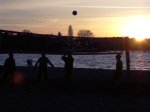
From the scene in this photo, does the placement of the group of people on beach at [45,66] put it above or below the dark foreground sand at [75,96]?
above

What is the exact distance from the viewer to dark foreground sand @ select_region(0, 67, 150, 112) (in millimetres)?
19141

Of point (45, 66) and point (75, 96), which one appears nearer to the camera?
point (75, 96)

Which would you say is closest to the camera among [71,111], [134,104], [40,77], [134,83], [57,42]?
[71,111]

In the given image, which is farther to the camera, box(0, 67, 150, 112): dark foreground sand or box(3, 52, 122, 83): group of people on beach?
box(3, 52, 122, 83): group of people on beach

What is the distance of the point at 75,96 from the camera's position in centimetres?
2216

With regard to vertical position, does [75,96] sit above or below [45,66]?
below

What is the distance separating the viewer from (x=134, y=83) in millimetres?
25203

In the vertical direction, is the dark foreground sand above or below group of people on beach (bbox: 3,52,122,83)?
below

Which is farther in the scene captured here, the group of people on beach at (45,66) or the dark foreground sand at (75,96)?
the group of people on beach at (45,66)

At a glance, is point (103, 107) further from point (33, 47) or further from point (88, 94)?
point (33, 47)

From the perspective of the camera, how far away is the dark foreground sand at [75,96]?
19141 mm

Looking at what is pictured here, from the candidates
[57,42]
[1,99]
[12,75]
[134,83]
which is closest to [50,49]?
[57,42]

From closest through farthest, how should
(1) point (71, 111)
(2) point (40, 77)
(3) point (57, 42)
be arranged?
(1) point (71, 111) → (2) point (40, 77) → (3) point (57, 42)

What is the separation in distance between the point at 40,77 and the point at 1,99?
20.9 feet
